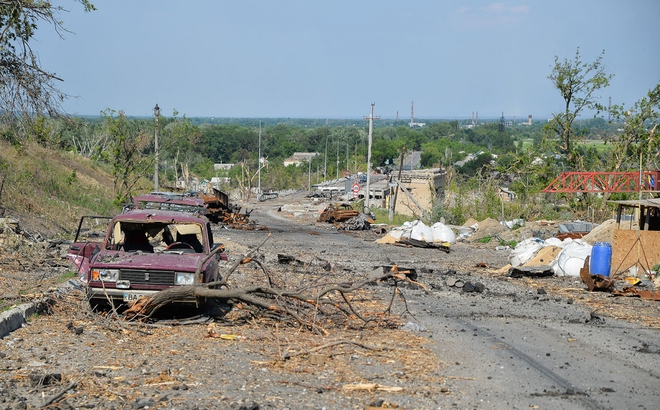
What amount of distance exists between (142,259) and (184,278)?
0.71m

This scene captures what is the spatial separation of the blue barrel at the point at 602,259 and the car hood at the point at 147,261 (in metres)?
10.7

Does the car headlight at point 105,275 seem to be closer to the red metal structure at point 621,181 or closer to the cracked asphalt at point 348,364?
the cracked asphalt at point 348,364

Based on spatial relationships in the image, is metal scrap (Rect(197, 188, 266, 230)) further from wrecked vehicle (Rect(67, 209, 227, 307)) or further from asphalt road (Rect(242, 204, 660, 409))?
wrecked vehicle (Rect(67, 209, 227, 307))

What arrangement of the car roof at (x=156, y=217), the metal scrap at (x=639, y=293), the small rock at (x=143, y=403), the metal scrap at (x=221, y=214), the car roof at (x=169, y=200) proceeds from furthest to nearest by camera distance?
the metal scrap at (x=221, y=214), the car roof at (x=169, y=200), the metal scrap at (x=639, y=293), the car roof at (x=156, y=217), the small rock at (x=143, y=403)

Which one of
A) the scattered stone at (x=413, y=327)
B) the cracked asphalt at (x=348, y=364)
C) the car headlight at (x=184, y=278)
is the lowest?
the scattered stone at (x=413, y=327)

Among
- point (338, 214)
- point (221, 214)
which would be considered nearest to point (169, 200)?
point (221, 214)

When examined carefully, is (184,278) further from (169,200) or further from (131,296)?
(169,200)

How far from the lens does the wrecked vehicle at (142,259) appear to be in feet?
31.1

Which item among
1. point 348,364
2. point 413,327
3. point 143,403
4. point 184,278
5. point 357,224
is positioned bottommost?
point 357,224

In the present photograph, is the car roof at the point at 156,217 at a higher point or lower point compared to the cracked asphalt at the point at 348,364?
higher

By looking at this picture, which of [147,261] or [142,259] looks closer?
[147,261]

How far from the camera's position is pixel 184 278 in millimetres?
9664

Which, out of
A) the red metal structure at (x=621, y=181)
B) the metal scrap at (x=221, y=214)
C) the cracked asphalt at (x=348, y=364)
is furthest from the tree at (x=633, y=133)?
the cracked asphalt at (x=348, y=364)

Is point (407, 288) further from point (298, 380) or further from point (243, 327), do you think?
point (298, 380)
